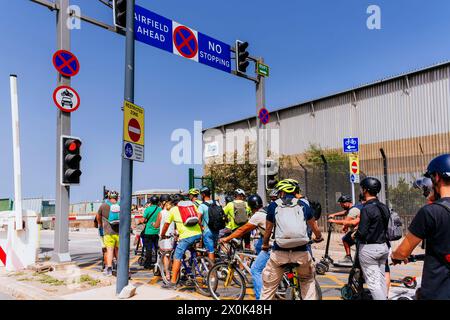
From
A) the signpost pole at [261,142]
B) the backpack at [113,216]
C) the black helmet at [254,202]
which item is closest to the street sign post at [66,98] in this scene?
the backpack at [113,216]

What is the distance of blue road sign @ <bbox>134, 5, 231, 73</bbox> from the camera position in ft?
32.3

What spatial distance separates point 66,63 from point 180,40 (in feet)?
10.5

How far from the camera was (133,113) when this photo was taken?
20.7 ft

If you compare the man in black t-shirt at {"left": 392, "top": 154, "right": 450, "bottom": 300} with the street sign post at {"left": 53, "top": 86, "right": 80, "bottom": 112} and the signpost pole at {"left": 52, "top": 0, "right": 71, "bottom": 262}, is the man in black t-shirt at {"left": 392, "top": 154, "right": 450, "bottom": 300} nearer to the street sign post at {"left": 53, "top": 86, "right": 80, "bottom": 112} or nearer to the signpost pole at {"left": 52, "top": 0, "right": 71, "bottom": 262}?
the signpost pole at {"left": 52, "top": 0, "right": 71, "bottom": 262}

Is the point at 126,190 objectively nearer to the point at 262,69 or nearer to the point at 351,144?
the point at 351,144

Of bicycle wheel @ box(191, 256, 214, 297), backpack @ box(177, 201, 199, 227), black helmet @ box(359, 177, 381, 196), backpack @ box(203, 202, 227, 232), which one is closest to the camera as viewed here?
black helmet @ box(359, 177, 381, 196)

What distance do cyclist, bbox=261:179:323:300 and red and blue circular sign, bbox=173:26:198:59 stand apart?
7.24 metres

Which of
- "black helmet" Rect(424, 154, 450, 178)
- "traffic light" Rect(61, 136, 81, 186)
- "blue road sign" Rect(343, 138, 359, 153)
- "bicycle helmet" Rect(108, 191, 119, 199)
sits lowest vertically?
"bicycle helmet" Rect(108, 191, 119, 199)

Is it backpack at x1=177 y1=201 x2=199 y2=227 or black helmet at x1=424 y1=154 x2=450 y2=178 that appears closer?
black helmet at x1=424 y1=154 x2=450 y2=178

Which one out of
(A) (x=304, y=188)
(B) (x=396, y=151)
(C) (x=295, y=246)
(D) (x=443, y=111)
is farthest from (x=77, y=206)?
(C) (x=295, y=246)

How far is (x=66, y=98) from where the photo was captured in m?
9.06

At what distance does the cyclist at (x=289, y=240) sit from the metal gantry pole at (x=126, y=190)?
2492 mm

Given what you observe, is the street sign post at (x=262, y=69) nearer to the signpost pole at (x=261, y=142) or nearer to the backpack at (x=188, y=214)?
the signpost pole at (x=261, y=142)

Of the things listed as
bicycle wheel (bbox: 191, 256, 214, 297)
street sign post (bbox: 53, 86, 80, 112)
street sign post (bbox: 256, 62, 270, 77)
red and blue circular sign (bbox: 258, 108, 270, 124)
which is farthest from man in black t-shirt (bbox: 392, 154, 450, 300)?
street sign post (bbox: 256, 62, 270, 77)
